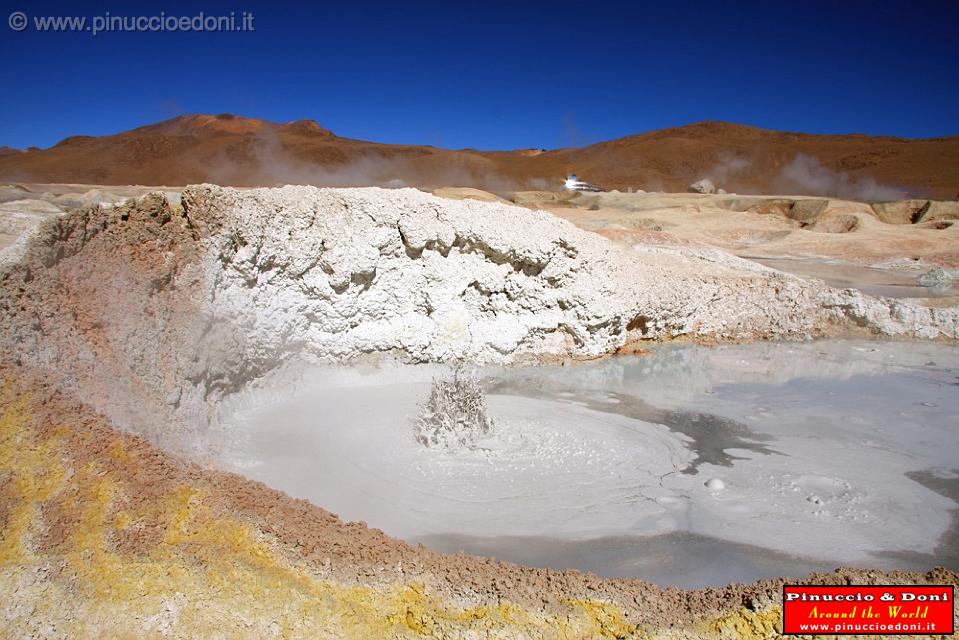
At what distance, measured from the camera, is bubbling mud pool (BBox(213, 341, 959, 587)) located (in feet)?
11.6

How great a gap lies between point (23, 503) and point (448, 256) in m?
4.85

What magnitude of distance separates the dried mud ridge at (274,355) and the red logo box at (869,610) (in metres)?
0.08

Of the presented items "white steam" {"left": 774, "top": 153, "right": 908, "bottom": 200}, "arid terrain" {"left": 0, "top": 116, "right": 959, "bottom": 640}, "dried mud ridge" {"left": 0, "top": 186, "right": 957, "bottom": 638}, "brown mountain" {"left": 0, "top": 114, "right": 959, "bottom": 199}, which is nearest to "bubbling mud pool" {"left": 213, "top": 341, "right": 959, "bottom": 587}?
"arid terrain" {"left": 0, "top": 116, "right": 959, "bottom": 640}

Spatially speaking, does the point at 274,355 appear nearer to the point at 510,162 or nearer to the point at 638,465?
the point at 638,465

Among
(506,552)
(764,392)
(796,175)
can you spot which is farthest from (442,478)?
(796,175)

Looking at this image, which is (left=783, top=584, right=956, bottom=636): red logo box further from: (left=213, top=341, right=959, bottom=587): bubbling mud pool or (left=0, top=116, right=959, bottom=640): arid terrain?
(left=213, top=341, right=959, bottom=587): bubbling mud pool

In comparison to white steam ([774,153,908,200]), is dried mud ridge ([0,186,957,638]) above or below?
below

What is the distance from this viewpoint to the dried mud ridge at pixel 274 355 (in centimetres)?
244

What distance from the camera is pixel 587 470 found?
4.38 metres

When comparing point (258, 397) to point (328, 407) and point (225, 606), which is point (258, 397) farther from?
point (225, 606)

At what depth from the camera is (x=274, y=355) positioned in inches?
235

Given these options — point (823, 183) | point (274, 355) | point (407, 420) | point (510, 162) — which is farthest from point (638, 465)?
point (510, 162)

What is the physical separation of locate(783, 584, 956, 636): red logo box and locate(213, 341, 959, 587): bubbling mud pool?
0.66 m

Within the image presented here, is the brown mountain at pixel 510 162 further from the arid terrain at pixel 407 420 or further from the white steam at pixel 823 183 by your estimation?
the arid terrain at pixel 407 420
